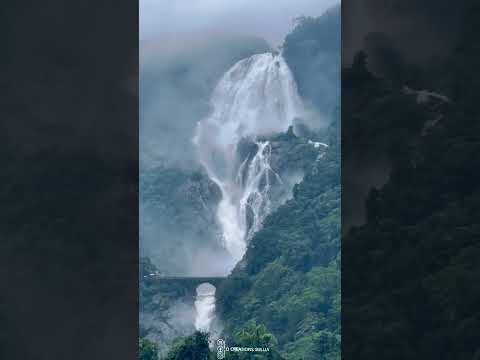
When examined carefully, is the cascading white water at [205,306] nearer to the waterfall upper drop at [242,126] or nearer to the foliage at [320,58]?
the waterfall upper drop at [242,126]

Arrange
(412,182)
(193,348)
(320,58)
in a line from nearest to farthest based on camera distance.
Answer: (412,182), (193,348), (320,58)

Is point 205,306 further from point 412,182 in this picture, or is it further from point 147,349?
point 412,182

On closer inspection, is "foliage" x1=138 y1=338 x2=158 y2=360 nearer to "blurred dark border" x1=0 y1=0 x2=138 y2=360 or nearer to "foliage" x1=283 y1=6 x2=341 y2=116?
"blurred dark border" x1=0 y1=0 x2=138 y2=360

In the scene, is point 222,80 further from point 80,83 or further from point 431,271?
point 431,271

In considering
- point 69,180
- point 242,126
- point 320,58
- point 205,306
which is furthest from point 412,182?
point 69,180

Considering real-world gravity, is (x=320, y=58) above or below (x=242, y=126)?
above

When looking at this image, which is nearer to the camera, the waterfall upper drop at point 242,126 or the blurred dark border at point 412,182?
the blurred dark border at point 412,182

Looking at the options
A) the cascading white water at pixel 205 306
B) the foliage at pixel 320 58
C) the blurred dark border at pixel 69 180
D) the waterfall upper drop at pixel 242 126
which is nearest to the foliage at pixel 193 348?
the cascading white water at pixel 205 306

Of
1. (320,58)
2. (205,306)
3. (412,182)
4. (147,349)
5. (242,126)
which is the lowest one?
(147,349)
